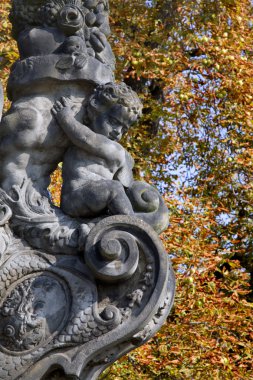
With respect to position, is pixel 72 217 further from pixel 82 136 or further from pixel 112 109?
pixel 112 109

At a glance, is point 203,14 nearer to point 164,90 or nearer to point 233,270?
point 164,90

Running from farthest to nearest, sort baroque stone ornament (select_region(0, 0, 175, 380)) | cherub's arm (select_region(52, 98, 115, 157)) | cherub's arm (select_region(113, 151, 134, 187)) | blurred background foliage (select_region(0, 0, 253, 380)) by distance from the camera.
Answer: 1. blurred background foliage (select_region(0, 0, 253, 380))
2. cherub's arm (select_region(113, 151, 134, 187))
3. cherub's arm (select_region(52, 98, 115, 157))
4. baroque stone ornament (select_region(0, 0, 175, 380))

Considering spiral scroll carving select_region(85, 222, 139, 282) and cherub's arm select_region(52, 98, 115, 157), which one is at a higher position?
cherub's arm select_region(52, 98, 115, 157)

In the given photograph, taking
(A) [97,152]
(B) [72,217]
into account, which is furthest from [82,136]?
(B) [72,217]

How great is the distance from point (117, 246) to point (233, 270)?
7552 millimetres

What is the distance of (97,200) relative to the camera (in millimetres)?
4637

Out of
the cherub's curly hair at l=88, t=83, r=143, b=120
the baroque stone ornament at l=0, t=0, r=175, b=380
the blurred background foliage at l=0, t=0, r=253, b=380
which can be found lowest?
the blurred background foliage at l=0, t=0, r=253, b=380

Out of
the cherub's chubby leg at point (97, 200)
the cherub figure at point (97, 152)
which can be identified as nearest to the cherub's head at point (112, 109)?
the cherub figure at point (97, 152)

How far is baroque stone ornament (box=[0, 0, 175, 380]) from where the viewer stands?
436 cm

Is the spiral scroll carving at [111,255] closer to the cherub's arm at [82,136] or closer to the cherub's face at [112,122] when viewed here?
the cherub's arm at [82,136]

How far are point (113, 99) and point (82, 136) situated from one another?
26cm

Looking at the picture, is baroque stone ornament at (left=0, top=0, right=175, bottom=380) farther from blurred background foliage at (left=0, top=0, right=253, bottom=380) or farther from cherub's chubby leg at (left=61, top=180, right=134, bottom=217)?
blurred background foliage at (left=0, top=0, right=253, bottom=380)

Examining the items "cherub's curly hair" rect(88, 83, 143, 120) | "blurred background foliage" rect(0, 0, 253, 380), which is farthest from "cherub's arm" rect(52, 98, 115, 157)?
"blurred background foliage" rect(0, 0, 253, 380)

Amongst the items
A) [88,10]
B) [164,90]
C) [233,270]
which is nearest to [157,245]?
[88,10]
